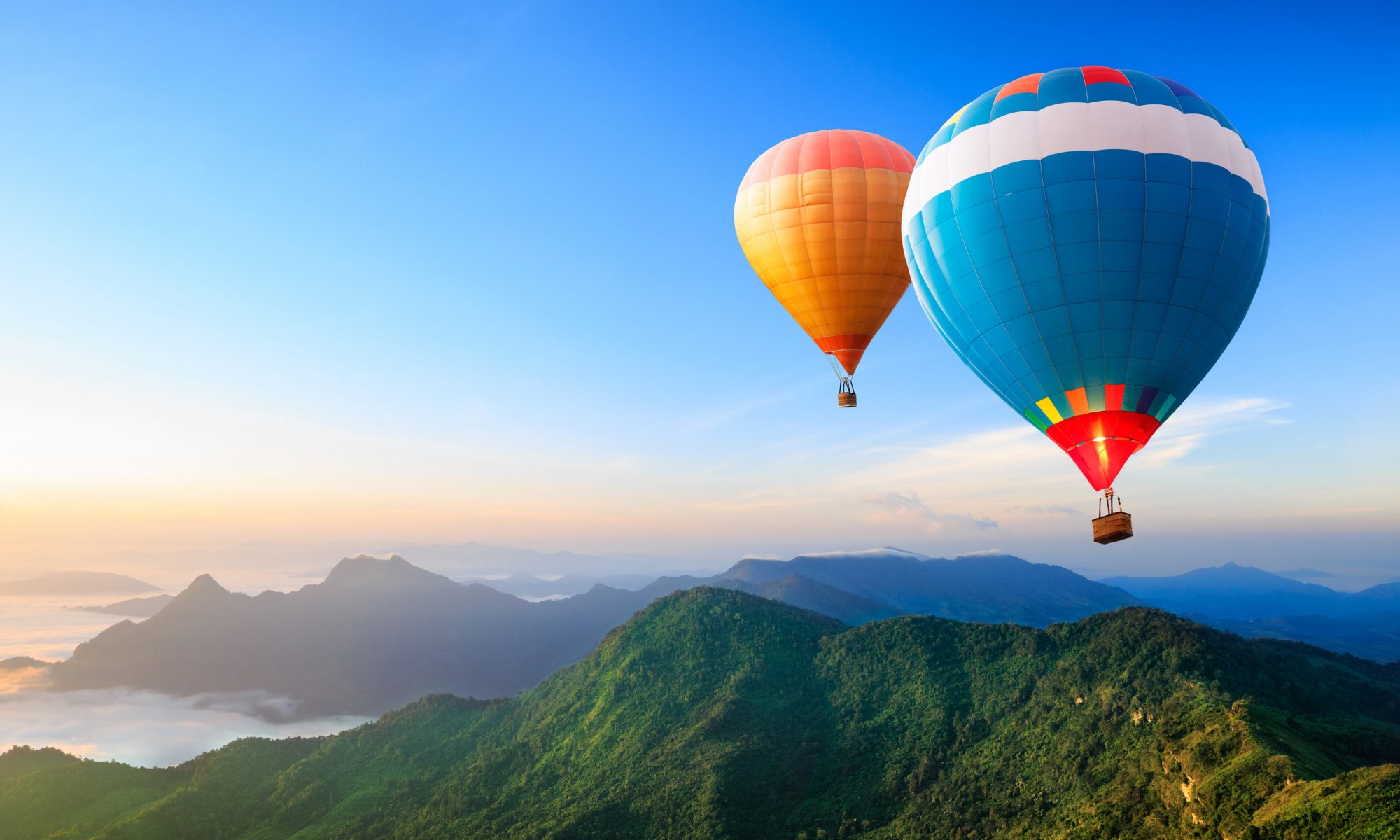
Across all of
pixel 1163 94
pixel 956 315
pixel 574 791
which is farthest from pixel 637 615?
pixel 1163 94

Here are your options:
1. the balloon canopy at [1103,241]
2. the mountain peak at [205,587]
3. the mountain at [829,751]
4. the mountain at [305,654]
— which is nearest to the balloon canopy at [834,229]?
the balloon canopy at [1103,241]

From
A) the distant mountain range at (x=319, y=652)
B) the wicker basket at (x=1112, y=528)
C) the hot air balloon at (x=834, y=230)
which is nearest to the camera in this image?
the wicker basket at (x=1112, y=528)

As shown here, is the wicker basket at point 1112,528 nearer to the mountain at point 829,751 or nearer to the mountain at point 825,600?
the mountain at point 829,751

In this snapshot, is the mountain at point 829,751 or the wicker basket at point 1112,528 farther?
the mountain at point 829,751

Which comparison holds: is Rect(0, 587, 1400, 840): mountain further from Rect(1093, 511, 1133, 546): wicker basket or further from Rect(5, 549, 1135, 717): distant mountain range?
Rect(5, 549, 1135, 717): distant mountain range

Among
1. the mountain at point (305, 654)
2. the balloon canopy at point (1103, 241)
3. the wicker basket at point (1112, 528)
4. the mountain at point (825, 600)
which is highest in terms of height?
the balloon canopy at point (1103, 241)

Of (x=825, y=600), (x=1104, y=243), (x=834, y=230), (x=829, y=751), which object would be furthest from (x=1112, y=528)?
(x=825, y=600)
